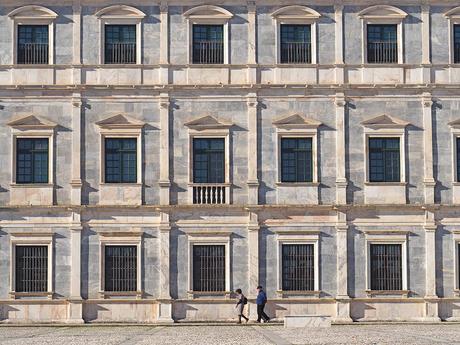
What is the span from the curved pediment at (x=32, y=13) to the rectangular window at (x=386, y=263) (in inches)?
630

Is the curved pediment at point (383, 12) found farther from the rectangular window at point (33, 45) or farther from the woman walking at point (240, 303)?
the rectangular window at point (33, 45)

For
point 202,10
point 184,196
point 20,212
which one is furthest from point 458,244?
point 20,212

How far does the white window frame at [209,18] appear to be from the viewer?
1807 inches

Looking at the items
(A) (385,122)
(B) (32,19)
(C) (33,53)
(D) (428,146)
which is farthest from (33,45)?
Result: (D) (428,146)

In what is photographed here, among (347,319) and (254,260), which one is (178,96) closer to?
(254,260)

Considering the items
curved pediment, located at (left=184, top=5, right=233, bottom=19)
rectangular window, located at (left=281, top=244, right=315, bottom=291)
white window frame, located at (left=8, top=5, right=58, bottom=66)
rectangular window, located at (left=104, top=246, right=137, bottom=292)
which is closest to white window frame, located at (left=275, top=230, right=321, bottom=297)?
rectangular window, located at (left=281, top=244, right=315, bottom=291)

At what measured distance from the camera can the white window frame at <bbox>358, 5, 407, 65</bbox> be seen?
46031 mm

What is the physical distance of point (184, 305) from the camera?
148ft

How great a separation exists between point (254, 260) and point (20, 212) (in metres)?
9.52

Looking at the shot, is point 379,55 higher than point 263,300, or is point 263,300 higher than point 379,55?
point 379,55

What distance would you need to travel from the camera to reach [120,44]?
46.0 m

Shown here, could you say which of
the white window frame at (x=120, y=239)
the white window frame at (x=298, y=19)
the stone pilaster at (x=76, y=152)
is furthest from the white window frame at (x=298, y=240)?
the stone pilaster at (x=76, y=152)

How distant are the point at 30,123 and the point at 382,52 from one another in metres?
14.6

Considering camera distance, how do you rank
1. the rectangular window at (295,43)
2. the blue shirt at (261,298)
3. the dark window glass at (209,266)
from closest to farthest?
the blue shirt at (261,298), the dark window glass at (209,266), the rectangular window at (295,43)
